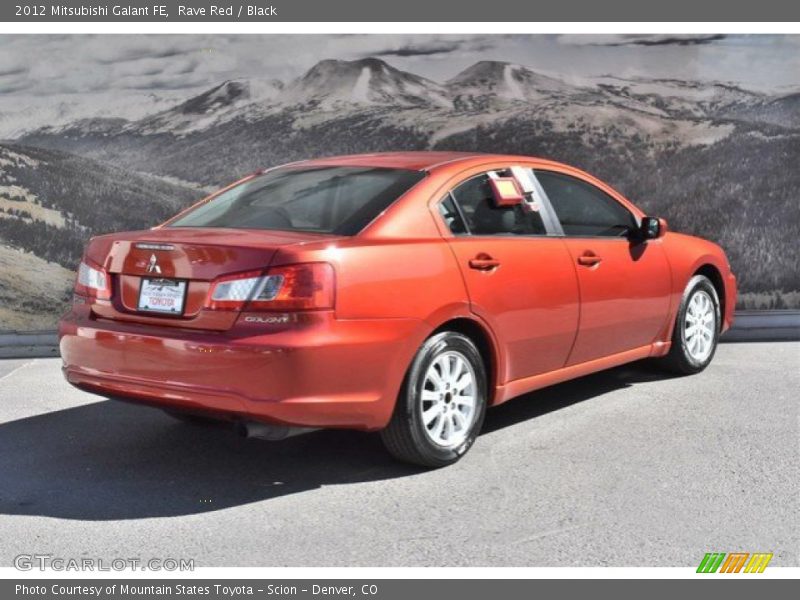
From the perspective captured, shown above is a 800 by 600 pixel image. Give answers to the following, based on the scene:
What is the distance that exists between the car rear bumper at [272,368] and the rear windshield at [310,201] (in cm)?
57

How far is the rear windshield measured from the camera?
5.02m

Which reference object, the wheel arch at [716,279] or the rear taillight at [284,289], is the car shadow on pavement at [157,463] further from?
the wheel arch at [716,279]

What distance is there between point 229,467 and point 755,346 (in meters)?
5.10

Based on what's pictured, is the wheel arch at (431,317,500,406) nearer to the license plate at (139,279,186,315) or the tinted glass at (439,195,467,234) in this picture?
the tinted glass at (439,195,467,234)

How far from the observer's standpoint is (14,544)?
13.6ft

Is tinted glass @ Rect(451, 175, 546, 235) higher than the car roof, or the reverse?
the car roof

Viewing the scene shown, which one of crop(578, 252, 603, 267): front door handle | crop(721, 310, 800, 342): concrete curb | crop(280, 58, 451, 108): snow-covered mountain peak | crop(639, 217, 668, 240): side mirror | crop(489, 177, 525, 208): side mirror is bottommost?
crop(721, 310, 800, 342): concrete curb

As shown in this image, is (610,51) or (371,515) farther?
(610,51)

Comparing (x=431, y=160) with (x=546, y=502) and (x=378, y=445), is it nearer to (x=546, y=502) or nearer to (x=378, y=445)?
(x=378, y=445)

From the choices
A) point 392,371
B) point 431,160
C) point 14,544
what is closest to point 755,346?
point 431,160

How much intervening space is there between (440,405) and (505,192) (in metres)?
1.29

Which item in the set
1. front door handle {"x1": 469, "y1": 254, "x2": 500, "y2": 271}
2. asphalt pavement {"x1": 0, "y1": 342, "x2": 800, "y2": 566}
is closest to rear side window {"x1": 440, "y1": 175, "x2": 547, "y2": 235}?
front door handle {"x1": 469, "y1": 254, "x2": 500, "y2": 271}

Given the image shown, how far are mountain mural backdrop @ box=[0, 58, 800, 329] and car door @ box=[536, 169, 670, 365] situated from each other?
2886 mm

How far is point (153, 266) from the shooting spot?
185 inches
